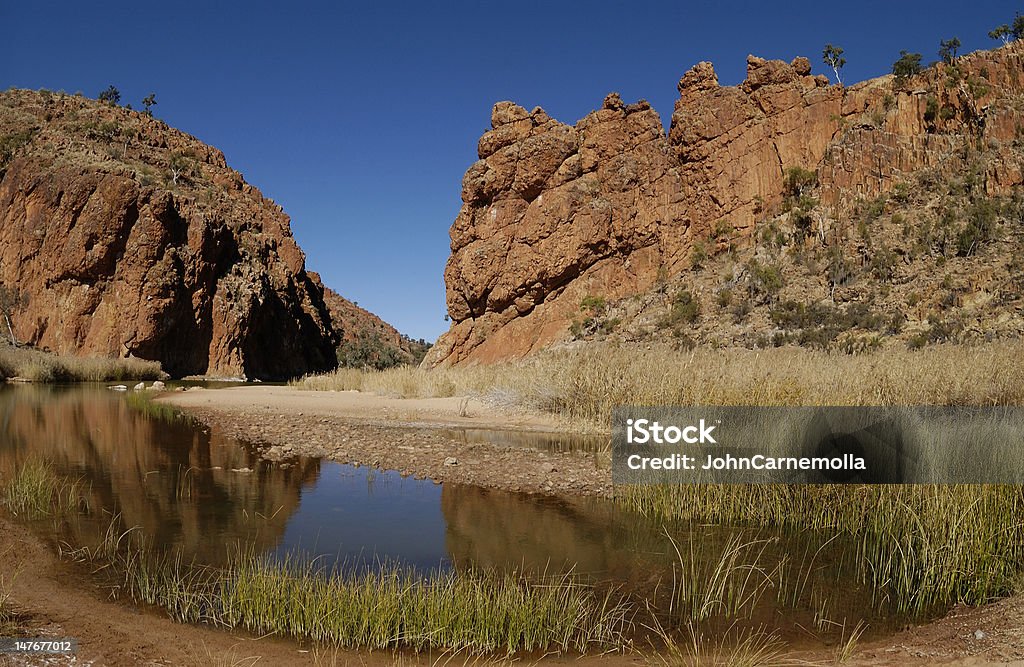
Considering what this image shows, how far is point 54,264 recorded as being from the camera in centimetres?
5006

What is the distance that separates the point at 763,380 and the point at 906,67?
38529 millimetres

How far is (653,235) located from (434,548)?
39932 millimetres

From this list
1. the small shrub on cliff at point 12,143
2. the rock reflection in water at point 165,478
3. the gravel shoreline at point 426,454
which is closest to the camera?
the rock reflection in water at point 165,478

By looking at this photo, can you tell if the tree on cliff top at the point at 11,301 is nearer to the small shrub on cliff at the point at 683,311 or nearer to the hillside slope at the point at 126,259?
the hillside slope at the point at 126,259

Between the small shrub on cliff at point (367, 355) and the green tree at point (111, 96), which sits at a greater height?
the green tree at point (111, 96)

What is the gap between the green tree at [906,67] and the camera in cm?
4097

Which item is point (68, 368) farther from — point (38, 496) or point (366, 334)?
point (366, 334)

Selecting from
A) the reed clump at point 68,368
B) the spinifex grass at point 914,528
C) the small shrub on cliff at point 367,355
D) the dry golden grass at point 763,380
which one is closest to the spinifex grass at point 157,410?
the dry golden grass at point 763,380

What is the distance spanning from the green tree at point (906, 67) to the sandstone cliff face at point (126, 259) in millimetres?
46636

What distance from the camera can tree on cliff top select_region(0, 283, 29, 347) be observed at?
48781mm

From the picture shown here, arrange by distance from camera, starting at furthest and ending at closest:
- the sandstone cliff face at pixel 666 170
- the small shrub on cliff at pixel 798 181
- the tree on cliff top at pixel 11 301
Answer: the tree on cliff top at pixel 11 301, the small shrub on cliff at pixel 798 181, the sandstone cliff face at pixel 666 170

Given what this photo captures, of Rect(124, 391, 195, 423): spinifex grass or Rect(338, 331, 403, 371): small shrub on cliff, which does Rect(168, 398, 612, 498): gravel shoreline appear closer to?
Rect(124, 391, 195, 423): spinifex grass

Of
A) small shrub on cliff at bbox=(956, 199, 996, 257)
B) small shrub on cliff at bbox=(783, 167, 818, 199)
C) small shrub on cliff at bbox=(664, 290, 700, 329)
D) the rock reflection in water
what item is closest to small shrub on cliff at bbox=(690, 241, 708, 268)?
small shrub on cliff at bbox=(664, 290, 700, 329)

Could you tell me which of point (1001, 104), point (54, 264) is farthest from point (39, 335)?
point (1001, 104)
